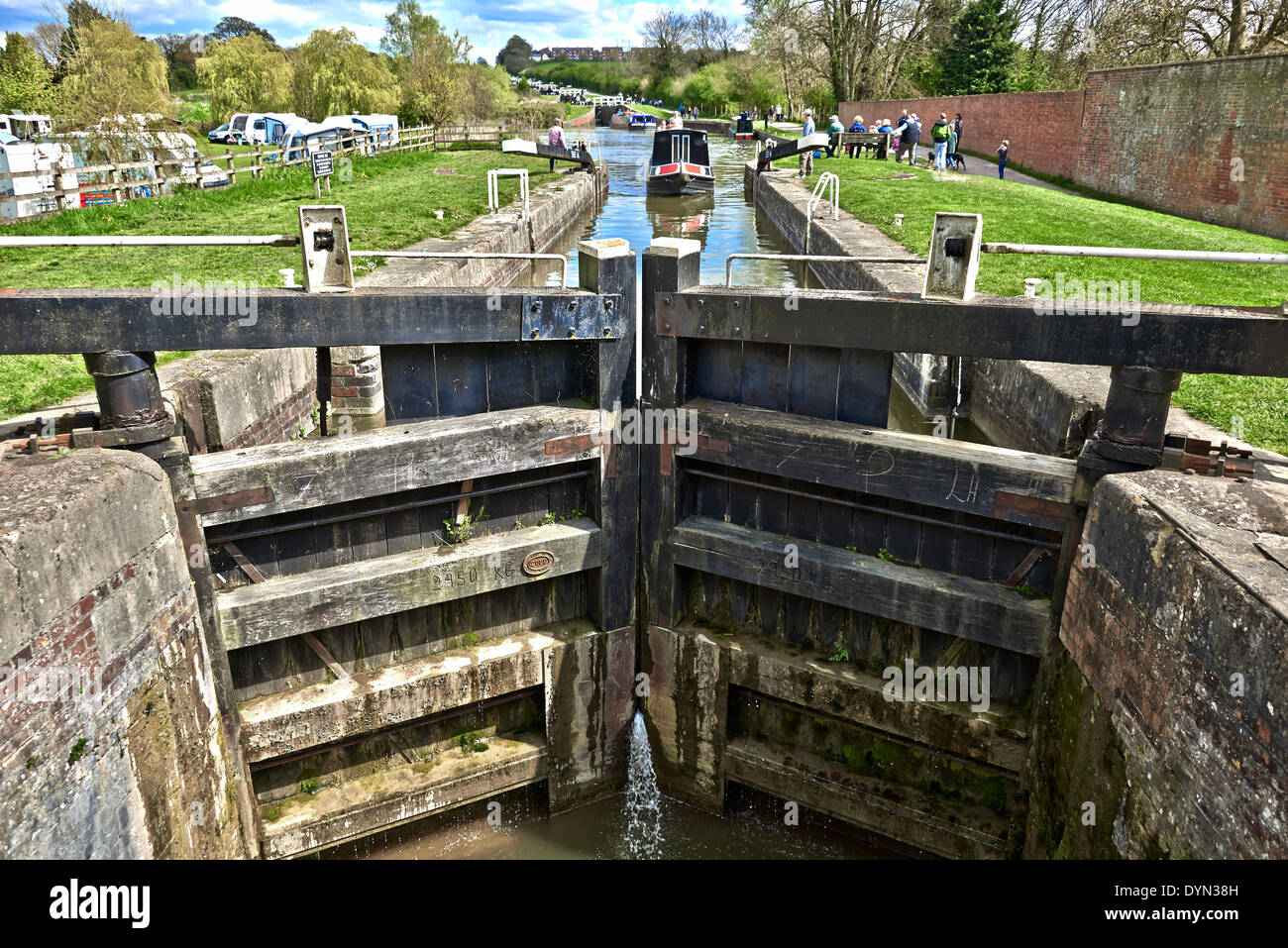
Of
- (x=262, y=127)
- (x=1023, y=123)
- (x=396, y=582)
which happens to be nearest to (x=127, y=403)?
(x=396, y=582)

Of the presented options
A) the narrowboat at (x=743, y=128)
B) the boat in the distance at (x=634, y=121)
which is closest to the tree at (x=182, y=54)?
the boat in the distance at (x=634, y=121)

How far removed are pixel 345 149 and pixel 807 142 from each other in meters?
18.7

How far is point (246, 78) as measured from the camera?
4206cm

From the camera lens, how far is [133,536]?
4.04m

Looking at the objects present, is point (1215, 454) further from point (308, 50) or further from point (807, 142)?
point (308, 50)

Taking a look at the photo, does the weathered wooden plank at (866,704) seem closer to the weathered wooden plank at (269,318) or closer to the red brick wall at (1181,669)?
the red brick wall at (1181,669)

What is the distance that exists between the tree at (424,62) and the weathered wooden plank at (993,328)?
124ft

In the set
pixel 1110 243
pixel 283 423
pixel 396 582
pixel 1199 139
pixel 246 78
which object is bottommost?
pixel 396 582

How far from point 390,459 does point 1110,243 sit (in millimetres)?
11333

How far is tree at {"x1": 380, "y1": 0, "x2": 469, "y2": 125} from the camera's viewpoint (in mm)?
39375

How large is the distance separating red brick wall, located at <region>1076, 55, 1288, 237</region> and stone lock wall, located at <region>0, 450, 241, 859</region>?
17.8 m

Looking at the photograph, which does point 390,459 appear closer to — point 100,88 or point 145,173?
point 145,173

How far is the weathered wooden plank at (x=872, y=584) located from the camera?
4.92 metres

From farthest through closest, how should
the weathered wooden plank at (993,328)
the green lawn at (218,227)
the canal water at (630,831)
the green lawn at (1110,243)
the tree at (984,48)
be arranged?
the tree at (984,48), the green lawn at (218,227), the green lawn at (1110,243), the canal water at (630,831), the weathered wooden plank at (993,328)
